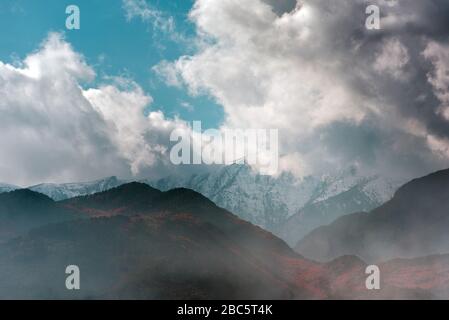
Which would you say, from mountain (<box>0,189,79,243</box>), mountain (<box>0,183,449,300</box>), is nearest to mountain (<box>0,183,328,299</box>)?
mountain (<box>0,183,449,300</box>)

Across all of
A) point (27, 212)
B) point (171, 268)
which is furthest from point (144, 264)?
point (27, 212)

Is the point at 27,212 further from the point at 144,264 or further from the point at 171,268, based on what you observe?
the point at 171,268

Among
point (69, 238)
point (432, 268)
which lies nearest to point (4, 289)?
point (69, 238)

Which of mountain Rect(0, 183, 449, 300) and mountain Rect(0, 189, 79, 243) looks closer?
mountain Rect(0, 183, 449, 300)

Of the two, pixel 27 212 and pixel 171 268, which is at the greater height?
pixel 27 212

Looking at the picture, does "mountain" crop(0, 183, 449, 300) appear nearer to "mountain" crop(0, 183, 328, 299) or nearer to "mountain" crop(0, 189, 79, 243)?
"mountain" crop(0, 183, 328, 299)

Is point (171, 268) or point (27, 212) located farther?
point (27, 212)

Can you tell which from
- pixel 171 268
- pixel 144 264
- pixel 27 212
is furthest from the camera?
pixel 27 212

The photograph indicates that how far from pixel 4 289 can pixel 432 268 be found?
122m

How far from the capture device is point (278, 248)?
626 feet

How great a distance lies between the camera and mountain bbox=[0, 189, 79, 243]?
171m

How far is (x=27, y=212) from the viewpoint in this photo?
598ft

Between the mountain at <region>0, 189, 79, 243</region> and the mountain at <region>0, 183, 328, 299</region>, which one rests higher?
the mountain at <region>0, 189, 79, 243</region>

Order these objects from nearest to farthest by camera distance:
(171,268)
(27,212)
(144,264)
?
(171,268) → (144,264) → (27,212)
